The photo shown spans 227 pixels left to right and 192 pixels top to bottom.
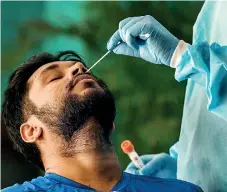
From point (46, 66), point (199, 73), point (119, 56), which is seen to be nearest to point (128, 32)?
point (199, 73)

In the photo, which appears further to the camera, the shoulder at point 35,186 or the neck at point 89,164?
the neck at point 89,164

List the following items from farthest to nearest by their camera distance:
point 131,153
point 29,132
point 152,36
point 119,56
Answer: point 119,56 → point 131,153 → point 29,132 → point 152,36

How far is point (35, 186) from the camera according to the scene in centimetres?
Result: 117

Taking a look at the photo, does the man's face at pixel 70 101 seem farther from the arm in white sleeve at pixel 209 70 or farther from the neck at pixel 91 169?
the arm in white sleeve at pixel 209 70

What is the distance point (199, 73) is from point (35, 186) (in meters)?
0.54

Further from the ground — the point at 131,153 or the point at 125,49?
the point at 125,49

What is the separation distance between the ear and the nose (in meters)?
0.20

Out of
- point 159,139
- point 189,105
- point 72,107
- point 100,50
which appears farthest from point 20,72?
point 159,139

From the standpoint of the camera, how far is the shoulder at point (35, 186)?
1.15 meters

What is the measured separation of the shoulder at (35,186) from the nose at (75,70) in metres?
0.35

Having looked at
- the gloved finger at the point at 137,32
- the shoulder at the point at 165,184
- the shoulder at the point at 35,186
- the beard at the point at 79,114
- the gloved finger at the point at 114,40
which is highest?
the gloved finger at the point at 137,32

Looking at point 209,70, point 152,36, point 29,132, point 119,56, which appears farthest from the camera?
point 119,56

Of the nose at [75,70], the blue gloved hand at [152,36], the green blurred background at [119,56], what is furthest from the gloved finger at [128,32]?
the green blurred background at [119,56]

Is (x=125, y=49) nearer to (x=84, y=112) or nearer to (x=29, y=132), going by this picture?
(x=84, y=112)
